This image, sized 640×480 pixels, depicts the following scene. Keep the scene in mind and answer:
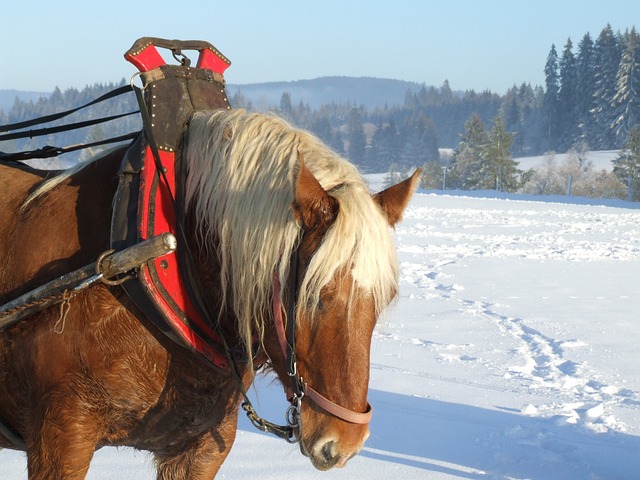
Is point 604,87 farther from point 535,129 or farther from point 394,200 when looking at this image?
point 394,200

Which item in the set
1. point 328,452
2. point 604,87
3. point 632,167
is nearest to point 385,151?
point 604,87

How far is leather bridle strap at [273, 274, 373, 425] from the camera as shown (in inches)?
75.9

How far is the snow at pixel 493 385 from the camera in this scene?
404 centimetres

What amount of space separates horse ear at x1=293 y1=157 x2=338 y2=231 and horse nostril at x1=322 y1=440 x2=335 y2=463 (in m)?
0.59

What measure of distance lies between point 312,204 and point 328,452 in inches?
26.4

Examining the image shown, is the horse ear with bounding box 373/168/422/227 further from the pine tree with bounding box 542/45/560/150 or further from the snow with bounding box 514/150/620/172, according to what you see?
the pine tree with bounding box 542/45/560/150

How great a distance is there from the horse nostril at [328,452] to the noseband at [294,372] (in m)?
0.08

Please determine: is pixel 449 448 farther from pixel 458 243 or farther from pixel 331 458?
pixel 458 243

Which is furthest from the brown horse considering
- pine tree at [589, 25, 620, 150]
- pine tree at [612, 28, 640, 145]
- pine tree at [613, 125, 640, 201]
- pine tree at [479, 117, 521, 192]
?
pine tree at [589, 25, 620, 150]

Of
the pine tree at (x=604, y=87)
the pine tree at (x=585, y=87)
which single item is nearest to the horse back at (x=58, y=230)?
the pine tree at (x=604, y=87)

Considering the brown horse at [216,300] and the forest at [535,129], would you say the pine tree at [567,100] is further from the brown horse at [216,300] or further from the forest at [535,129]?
the brown horse at [216,300]

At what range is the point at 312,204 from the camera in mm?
1976

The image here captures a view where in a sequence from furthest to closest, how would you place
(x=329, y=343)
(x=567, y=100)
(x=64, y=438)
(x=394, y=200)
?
1. (x=567, y=100)
2. (x=394, y=200)
3. (x=64, y=438)
4. (x=329, y=343)

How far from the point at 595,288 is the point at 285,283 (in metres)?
8.81
